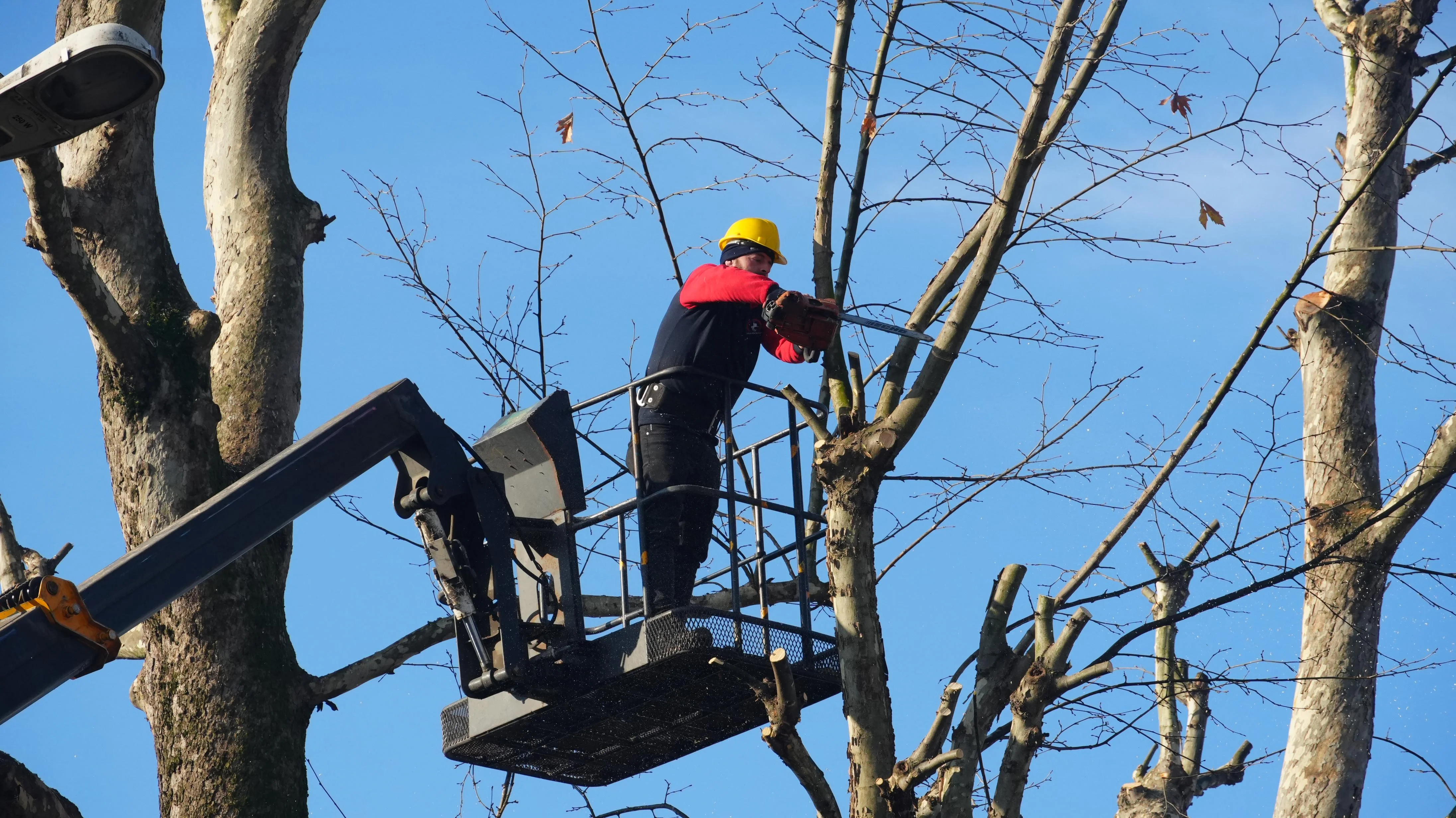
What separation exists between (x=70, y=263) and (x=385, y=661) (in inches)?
95.2

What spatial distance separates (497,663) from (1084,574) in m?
2.45

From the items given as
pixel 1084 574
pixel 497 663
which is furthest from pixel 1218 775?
pixel 497 663

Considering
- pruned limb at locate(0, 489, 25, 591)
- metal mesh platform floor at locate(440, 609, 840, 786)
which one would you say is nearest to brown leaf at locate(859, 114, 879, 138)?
metal mesh platform floor at locate(440, 609, 840, 786)

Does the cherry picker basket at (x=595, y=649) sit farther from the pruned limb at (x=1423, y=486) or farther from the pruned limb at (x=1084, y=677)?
the pruned limb at (x=1423, y=486)

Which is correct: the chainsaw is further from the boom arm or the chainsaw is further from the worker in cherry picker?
the boom arm

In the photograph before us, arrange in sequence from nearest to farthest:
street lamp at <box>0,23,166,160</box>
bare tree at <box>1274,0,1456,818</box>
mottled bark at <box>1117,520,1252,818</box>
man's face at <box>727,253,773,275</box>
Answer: street lamp at <box>0,23,166,160</box>, man's face at <box>727,253,773,275</box>, bare tree at <box>1274,0,1456,818</box>, mottled bark at <box>1117,520,1252,818</box>

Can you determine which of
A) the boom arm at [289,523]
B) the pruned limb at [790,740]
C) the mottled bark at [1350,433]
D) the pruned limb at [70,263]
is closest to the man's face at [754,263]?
the boom arm at [289,523]

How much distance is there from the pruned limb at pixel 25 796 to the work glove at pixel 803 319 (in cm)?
326

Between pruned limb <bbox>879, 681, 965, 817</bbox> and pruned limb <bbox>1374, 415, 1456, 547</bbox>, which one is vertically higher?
pruned limb <bbox>1374, 415, 1456, 547</bbox>

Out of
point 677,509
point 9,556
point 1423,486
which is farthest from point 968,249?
point 9,556

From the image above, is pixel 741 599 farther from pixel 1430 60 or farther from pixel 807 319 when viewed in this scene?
pixel 1430 60

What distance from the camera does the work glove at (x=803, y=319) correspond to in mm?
6293

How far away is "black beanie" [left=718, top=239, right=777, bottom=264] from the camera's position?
709 centimetres

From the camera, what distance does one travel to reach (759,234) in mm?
7121
